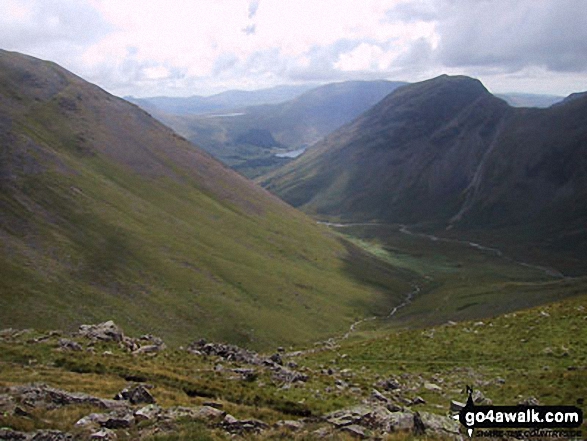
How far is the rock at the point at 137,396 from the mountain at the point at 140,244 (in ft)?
163

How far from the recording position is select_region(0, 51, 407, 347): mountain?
283ft

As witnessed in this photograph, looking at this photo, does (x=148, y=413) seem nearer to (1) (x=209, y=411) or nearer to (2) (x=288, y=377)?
(1) (x=209, y=411)

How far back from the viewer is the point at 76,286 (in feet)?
283

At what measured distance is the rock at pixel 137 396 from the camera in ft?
91.0

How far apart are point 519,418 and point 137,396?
68.4 ft

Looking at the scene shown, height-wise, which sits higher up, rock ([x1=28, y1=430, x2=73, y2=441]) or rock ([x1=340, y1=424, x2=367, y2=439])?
rock ([x1=28, y1=430, x2=73, y2=441])

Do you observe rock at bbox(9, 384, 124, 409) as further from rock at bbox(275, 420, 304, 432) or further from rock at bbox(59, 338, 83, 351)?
rock at bbox(59, 338, 83, 351)

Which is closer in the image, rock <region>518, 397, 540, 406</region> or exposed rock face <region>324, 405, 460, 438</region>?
exposed rock face <region>324, 405, 460, 438</region>

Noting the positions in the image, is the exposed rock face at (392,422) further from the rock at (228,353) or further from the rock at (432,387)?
the rock at (228,353)

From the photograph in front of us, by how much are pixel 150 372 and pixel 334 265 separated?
132m

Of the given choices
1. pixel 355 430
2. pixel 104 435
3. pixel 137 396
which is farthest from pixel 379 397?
pixel 104 435

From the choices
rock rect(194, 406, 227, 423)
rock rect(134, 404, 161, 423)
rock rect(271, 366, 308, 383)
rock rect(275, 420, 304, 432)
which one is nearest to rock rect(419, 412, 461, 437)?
rock rect(275, 420, 304, 432)

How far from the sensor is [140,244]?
113 m

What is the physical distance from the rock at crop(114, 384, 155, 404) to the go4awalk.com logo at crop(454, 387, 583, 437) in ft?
56.7
